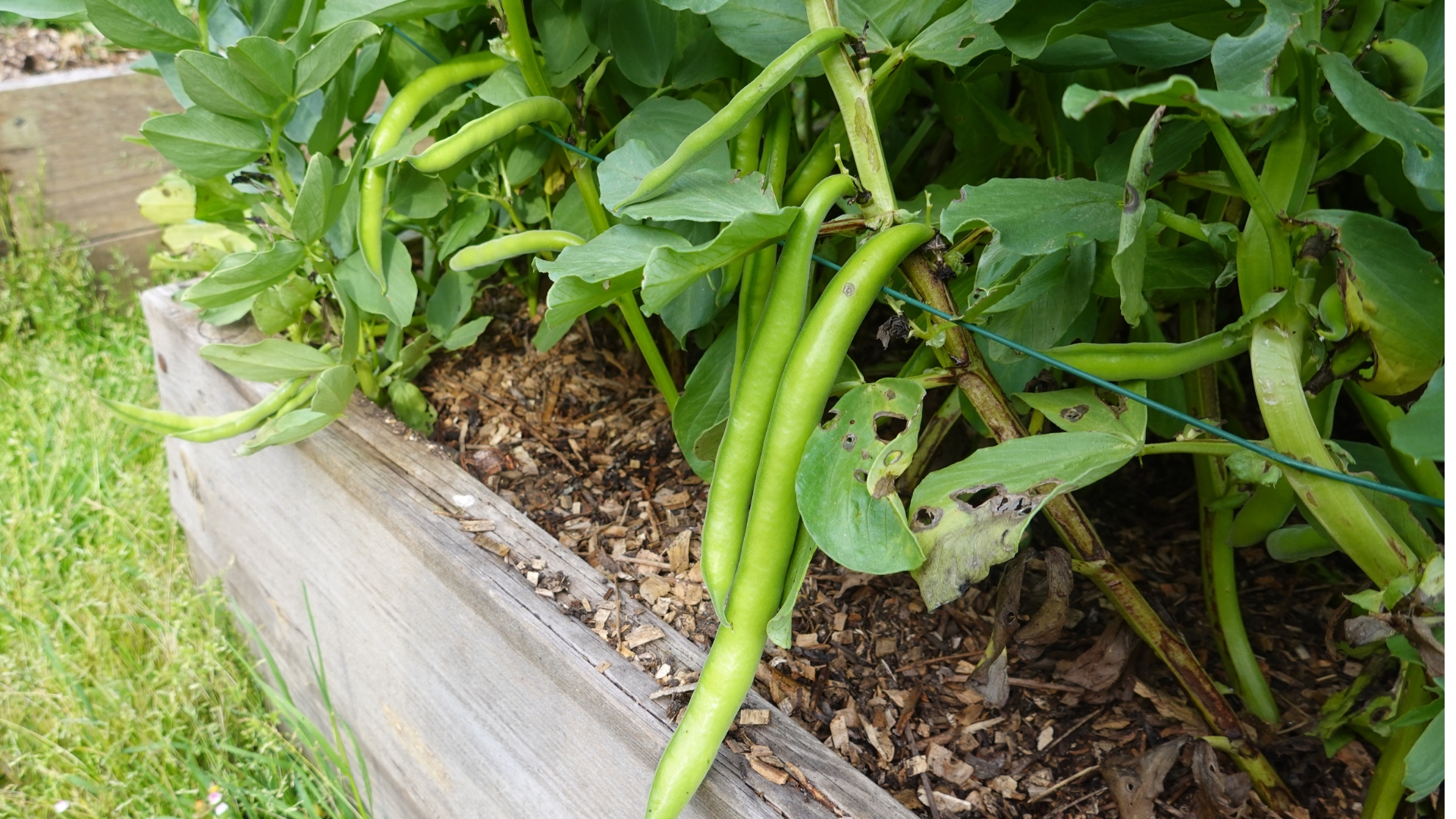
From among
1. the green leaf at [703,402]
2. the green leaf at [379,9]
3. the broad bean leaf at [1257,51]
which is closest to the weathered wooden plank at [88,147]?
the green leaf at [379,9]

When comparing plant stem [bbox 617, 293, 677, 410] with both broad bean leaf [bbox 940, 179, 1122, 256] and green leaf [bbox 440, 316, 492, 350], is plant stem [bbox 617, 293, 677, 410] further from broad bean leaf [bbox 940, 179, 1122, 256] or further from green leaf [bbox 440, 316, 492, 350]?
broad bean leaf [bbox 940, 179, 1122, 256]

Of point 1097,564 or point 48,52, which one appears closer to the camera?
point 1097,564

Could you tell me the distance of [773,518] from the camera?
0.60 meters

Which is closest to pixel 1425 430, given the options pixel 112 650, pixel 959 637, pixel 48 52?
pixel 959 637

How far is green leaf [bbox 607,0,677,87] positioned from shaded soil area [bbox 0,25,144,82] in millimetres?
1978

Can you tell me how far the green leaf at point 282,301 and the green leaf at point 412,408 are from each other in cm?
12

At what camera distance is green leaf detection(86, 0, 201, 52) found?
0.81 m

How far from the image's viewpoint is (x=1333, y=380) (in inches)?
22.5

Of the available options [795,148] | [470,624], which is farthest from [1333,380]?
[470,624]

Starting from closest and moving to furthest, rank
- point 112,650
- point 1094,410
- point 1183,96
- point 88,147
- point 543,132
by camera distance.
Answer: point 1183,96 → point 1094,410 → point 543,132 → point 112,650 → point 88,147

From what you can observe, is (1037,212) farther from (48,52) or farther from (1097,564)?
(48,52)

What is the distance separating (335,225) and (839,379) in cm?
58

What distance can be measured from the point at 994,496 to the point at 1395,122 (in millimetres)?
259

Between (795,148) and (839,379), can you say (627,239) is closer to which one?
(839,379)
